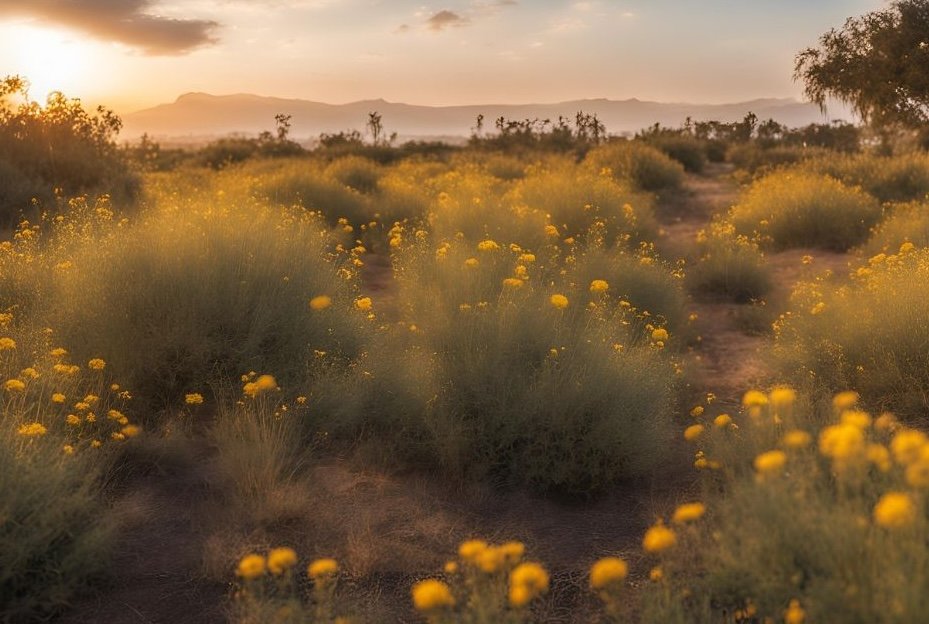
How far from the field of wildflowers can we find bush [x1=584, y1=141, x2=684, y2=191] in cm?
925

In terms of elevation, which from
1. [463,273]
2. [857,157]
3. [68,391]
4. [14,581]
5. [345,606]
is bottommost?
[345,606]

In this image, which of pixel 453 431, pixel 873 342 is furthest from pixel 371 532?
pixel 873 342

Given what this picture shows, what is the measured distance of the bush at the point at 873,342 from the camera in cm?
499

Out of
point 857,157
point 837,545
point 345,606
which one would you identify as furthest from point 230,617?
point 857,157

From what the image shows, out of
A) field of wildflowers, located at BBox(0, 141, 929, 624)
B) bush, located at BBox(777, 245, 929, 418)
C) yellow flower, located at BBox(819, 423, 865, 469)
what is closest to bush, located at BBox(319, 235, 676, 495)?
field of wildflowers, located at BBox(0, 141, 929, 624)

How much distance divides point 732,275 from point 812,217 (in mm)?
3194

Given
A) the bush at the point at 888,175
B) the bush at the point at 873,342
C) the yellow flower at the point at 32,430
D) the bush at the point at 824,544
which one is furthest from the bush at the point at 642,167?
the bush at the point at 824,544

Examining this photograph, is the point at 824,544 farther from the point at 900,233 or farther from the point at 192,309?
the point at 900,233

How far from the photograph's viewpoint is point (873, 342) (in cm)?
526

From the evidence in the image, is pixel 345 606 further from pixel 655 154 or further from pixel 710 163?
pixel 710 163

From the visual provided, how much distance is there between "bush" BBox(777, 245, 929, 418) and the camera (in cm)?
499

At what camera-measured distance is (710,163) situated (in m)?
25.5

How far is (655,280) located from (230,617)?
5.66 metres

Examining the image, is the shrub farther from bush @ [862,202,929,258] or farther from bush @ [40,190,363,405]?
bush @ [40,190,363,405]
